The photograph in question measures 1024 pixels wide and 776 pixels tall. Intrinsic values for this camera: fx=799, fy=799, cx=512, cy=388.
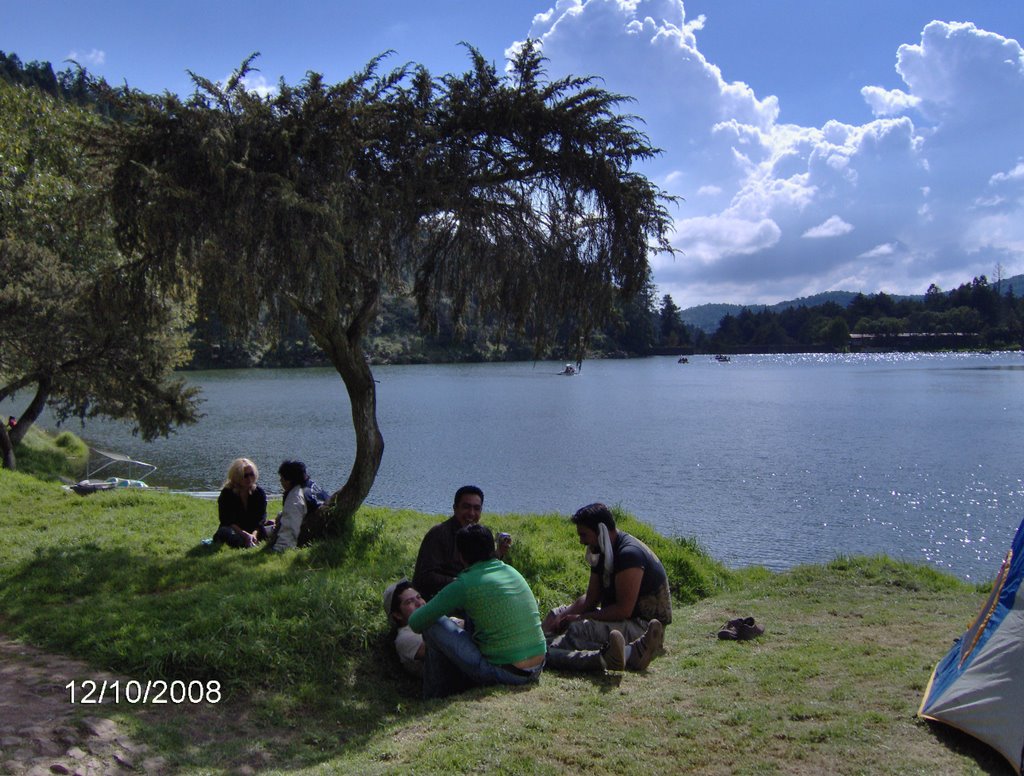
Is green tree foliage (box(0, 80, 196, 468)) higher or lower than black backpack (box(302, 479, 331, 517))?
higher

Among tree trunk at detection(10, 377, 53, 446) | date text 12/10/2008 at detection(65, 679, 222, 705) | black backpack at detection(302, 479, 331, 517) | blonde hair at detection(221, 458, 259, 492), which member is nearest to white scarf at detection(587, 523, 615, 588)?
date text 12/10/2008 at detection(65, 679, 222, 705)

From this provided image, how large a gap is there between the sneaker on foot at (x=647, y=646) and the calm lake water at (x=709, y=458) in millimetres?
6226

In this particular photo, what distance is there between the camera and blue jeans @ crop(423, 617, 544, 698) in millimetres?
5598

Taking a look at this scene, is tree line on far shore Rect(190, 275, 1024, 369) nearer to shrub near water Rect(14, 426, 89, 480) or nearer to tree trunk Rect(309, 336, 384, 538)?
shrub near water Rect(14, 426, 89, 480)

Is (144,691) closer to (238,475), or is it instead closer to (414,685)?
(414,685)

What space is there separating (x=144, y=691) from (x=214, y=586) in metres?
2.16

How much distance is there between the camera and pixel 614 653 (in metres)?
6.03

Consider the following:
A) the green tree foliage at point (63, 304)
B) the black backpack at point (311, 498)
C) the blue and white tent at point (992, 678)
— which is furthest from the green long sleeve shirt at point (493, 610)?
the green tree foliage at point (63, 304)

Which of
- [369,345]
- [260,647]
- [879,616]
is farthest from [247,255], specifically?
[369,345]

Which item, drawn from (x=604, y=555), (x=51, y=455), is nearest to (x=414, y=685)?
(x=604, y=555)

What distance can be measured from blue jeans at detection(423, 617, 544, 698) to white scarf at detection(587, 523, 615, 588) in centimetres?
110

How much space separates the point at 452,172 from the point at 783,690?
22.7 feet

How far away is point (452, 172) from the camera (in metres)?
9.82

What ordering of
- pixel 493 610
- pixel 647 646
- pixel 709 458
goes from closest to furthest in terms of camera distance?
1. pixel 493 610
2. pixel 647 646
3. pixel 709 458
